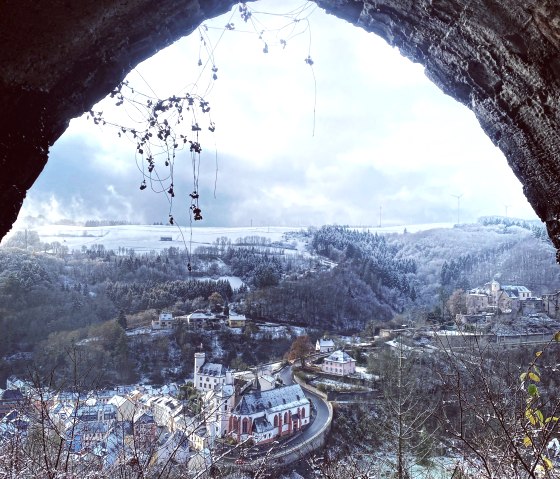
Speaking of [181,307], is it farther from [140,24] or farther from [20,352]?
[140,24]

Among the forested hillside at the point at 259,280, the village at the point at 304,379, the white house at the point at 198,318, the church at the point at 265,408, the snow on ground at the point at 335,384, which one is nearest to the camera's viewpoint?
the village at the point at 304,379

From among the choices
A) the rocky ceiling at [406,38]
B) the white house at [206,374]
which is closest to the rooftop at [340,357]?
the white house at [206,374]

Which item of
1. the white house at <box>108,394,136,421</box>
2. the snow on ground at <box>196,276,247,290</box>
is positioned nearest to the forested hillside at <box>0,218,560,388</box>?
the snow on ground at <box>196,276,247,290</box>

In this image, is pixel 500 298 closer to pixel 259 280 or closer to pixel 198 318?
pixel 259 280

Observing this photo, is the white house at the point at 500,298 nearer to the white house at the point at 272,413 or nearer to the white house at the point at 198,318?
the white house at the point at 272,413

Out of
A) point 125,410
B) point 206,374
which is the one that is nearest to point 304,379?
point 206,374
